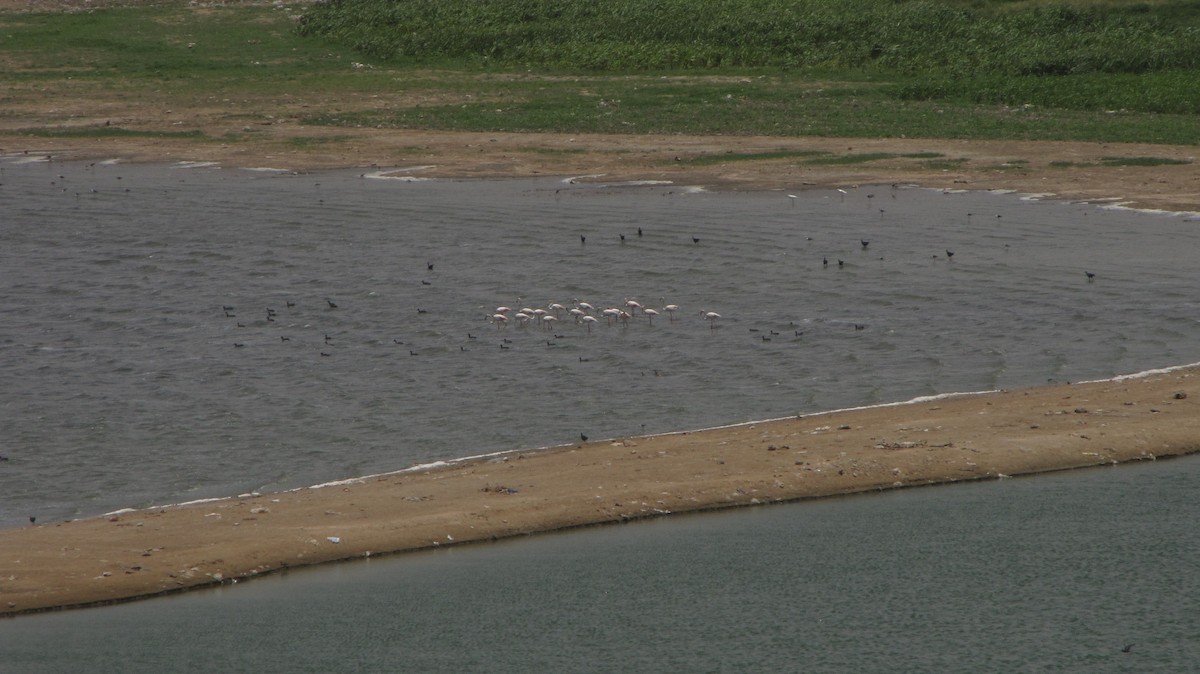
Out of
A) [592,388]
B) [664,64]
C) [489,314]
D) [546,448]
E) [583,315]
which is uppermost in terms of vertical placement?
[546,448]

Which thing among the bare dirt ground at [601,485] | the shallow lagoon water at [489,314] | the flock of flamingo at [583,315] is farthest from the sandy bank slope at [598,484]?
the flock of flamingo at [583,315]

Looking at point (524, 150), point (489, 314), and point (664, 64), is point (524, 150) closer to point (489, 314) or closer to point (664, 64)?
point (664, 64)

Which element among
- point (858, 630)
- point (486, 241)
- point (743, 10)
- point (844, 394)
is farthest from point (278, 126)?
point (858, 630)

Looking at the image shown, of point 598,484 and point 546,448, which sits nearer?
point 598,484

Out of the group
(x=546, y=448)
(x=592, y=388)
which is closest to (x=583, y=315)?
(x=592, y=388)

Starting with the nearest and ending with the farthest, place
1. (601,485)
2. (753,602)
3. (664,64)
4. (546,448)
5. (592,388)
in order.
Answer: (753,602) < (601,485) < (546,448) < (592,388) < (664,64)

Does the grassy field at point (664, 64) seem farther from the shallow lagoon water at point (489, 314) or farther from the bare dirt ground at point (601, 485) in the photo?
the bare dirt ground at point (601, 485)

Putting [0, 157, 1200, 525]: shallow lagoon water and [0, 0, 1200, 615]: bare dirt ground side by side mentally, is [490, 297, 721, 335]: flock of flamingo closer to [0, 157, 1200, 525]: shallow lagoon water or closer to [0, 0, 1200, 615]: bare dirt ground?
[0, 157, 1200, 525]: shallow lagoon water
